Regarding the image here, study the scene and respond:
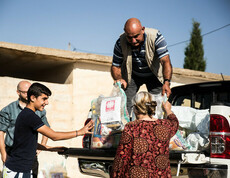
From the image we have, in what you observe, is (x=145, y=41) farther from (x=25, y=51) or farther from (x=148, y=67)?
(x=25, y=51)

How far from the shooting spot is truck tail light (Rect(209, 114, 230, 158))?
3658mm

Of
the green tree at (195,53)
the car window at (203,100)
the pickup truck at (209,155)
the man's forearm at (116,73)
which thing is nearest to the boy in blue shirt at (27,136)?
the pickup truck at (209,155)

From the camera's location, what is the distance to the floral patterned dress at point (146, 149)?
10.5 ft

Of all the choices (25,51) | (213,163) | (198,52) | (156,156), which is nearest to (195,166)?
(213,163)

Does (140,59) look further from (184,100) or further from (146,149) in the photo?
(146,149)

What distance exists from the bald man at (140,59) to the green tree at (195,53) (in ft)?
87.0

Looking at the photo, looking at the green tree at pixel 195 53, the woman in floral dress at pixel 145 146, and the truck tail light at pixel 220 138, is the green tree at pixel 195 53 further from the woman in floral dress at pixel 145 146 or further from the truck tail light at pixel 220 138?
the woman in floral dress at pixel 145 146

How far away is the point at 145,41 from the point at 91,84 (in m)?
3.83

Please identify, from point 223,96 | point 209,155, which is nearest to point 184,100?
point 223,96

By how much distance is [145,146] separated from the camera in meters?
3.21

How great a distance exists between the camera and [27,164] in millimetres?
3504

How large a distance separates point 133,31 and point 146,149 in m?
1.63

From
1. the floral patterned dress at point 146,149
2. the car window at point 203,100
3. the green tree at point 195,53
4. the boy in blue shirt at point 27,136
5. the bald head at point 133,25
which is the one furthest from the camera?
the green tree at point 195,53

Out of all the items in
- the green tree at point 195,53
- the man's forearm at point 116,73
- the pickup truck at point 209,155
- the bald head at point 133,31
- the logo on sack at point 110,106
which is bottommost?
the pickup truck at point 209,155
